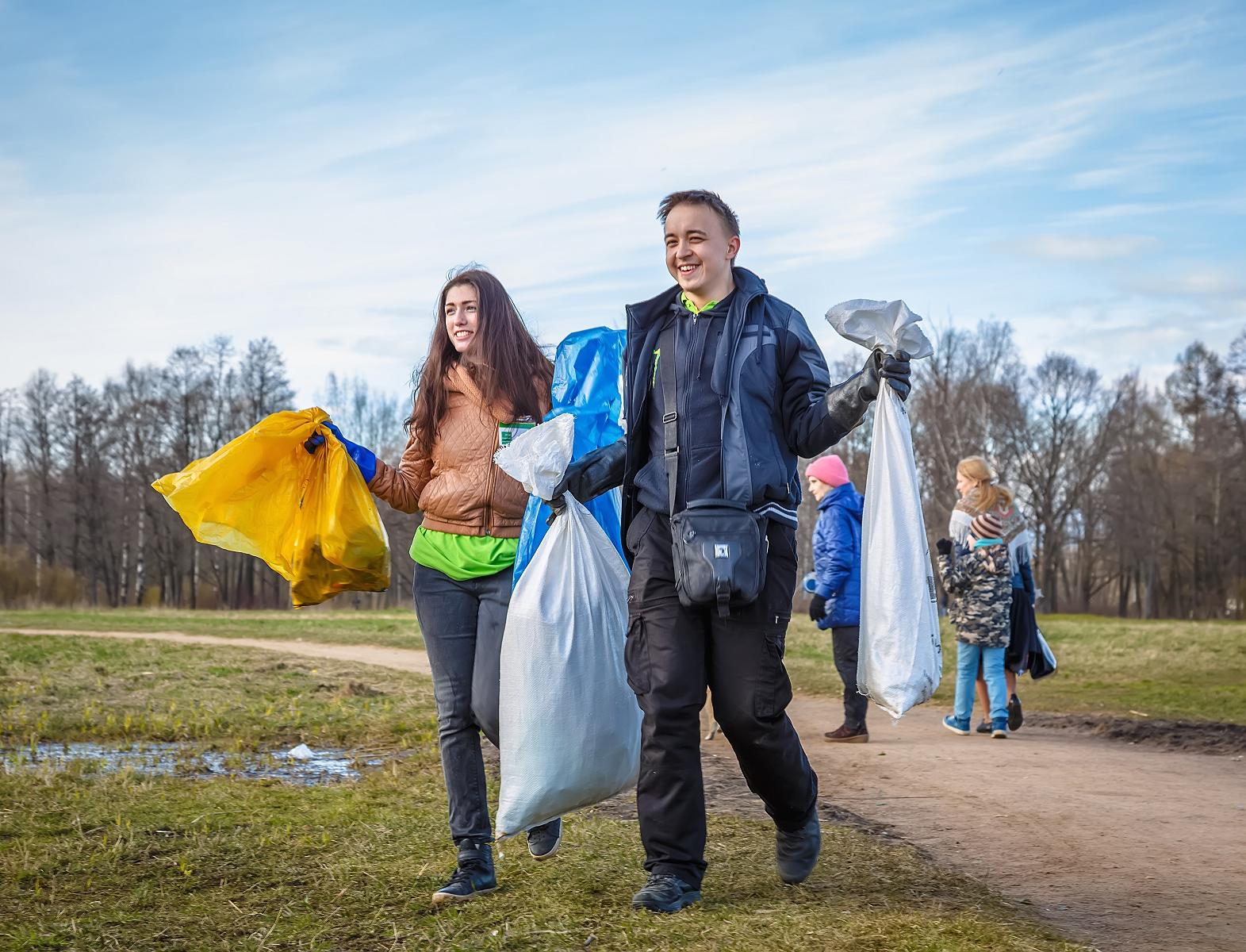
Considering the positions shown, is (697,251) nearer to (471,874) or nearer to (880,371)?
(880,371)

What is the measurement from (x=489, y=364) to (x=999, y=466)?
156ft

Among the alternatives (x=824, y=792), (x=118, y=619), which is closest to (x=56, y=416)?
(x=118, y=619)

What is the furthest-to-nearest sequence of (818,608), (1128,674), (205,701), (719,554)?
(1128,674) < (205,701) < (818,608) < (719,554)

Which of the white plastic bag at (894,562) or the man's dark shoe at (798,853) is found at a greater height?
the white plastic bag at (894,562)

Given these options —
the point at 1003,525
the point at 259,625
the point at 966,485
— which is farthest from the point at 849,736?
the point at 259,625

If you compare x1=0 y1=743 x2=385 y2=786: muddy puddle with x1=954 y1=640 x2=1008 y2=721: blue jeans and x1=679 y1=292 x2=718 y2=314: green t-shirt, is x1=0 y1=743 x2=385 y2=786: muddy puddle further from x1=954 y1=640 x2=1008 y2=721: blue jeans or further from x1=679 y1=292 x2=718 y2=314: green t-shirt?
x1=954 y1=640 x2=1008 y2=721: blue jeans

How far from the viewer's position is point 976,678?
895 cm

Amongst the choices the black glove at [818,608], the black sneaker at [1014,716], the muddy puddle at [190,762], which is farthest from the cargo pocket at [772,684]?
the black sneaker at [1014,716]

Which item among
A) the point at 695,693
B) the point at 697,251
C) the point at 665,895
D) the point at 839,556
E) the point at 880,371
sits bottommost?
the point at 665,895

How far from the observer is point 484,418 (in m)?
4.58

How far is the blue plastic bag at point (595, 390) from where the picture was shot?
4.56 m

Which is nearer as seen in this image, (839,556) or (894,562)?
(894,562)

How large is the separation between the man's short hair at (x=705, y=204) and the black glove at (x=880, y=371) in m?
0.74

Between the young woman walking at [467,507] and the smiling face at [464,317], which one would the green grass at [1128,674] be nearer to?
the young woman walking at [467,507]
